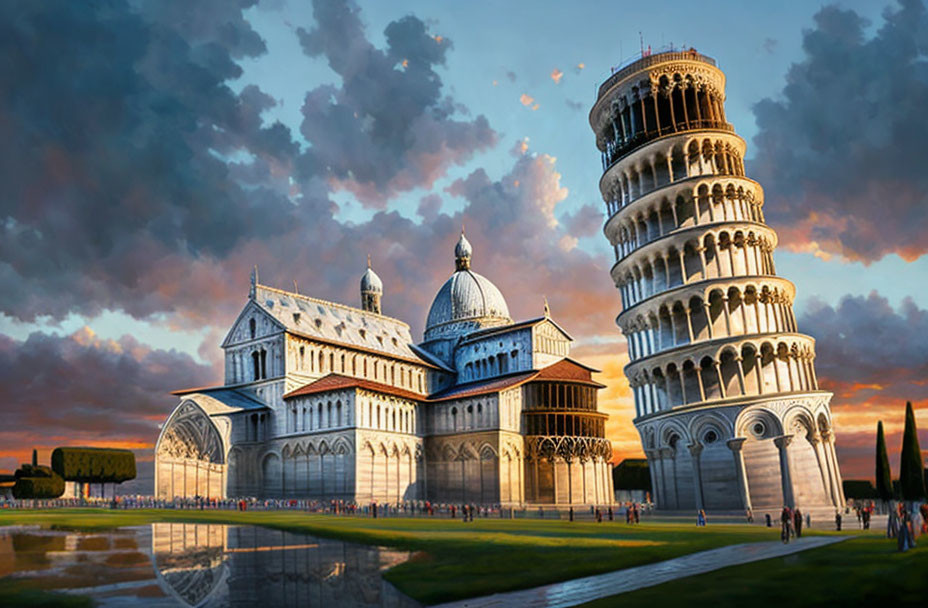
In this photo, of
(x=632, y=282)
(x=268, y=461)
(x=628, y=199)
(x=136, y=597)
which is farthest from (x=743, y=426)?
(x=268, y=461)

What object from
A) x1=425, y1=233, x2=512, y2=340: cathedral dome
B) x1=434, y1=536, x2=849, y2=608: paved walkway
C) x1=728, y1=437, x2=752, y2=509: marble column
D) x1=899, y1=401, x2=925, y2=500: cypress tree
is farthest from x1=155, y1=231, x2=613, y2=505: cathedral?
x1=434, y1=536, x2=849, y2=608: paved walkway

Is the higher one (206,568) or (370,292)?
(370,292)

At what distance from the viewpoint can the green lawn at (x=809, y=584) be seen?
16609 millimetres

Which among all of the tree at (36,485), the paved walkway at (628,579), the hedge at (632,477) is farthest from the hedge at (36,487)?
the paved walkway at (628,579)

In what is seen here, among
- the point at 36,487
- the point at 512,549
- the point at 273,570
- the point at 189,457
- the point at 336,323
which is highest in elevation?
the point at 336,323

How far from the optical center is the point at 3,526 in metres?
45.8

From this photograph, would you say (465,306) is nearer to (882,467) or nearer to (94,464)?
(94,464)

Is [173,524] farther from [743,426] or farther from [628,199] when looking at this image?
[628,199]

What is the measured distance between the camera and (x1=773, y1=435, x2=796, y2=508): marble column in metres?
48.3

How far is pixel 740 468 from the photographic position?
4956cm

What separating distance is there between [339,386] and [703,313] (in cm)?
4182

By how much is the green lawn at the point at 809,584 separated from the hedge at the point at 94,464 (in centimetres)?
9534

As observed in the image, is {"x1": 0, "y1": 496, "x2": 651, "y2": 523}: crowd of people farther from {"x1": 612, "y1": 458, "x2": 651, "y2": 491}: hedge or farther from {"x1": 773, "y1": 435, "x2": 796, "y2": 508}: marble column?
{"x1": 612, "y1": 458, "x2": 651, "y2": 491}: hedge

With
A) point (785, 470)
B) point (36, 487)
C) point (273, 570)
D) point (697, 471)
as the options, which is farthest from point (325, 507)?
point (273, 570)
